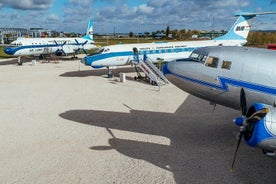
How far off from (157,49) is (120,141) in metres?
18.9

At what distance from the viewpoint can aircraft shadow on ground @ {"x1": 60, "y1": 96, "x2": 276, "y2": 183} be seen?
31.0ft

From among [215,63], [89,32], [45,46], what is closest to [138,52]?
[215,63]

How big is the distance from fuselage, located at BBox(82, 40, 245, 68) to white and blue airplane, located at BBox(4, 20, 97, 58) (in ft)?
64.5

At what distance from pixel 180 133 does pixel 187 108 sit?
14.8ft

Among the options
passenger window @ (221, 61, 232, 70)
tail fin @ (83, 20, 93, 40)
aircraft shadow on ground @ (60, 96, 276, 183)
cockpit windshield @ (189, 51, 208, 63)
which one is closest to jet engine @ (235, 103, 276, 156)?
aircraft shadow on ground @ (60, 96, 276, 183)

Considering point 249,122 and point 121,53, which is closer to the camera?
point 249,122

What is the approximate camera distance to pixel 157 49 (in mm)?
29453

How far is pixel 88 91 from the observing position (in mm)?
22672

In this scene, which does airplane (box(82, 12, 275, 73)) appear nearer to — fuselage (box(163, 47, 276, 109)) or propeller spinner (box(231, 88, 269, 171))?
fuselage (box(163, 47, 276, 109))

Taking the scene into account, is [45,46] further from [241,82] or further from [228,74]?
[241,82]

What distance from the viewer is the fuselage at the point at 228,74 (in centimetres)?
966

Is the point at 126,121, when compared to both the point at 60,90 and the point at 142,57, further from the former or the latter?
the point at 142,57

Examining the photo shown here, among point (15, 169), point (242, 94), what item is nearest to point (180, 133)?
point (242, 94)

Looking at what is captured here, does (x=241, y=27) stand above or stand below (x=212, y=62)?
above
